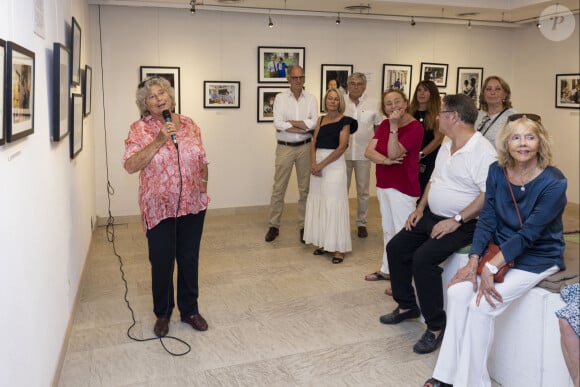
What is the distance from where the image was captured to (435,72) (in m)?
7.35

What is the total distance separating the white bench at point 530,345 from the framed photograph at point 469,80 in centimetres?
540

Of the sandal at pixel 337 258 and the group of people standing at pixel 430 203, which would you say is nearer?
the group of people standing at pixel 430 203

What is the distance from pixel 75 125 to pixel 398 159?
235 centimetres

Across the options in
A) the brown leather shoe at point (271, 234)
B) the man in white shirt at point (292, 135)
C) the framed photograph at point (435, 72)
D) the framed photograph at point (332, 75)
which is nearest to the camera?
the man in white shirt at point (292, 135)

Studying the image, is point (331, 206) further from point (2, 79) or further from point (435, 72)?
point (435, 72)

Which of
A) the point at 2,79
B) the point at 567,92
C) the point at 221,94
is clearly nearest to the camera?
the point at 2,79

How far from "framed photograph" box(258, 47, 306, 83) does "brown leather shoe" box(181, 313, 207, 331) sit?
3.82 metres

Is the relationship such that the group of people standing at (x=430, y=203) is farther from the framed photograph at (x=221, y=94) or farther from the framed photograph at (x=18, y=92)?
the framed photograph at (x=221, y=94)

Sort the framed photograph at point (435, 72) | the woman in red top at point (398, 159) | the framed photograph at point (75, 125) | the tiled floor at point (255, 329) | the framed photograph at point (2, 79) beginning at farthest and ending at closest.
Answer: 1. the framed photograph at point (435, 72)
2. the woman in red top at point (398, 159)
3. the framed photograph at point (75, 125)
4. the tiled floor at point (255, 329)
5. the framed photograph at point (2, 79)

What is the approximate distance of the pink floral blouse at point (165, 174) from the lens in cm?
305

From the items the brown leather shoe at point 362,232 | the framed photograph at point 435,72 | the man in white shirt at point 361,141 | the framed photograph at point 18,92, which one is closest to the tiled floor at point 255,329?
the brown leather shoe at point 362,232

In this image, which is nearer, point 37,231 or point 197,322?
point 37,231

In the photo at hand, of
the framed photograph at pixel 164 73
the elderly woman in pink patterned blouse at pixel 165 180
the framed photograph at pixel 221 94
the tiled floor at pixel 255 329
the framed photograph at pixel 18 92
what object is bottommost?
the tiled floor at pixel 255 329

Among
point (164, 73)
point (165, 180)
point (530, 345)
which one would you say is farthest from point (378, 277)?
point (164, 73)
